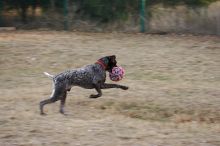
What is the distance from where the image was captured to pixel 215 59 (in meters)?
14.1

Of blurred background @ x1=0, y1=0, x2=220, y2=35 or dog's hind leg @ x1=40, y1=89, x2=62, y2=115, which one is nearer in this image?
dog's hind leg @ x1=40, y1=89, x2=62, y2=115

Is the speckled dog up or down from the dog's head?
down

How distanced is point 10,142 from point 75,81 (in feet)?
6.36

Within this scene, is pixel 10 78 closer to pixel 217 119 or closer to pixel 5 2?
pixel 217 119

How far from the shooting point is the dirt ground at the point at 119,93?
24.2 ft

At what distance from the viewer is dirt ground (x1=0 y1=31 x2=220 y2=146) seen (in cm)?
737

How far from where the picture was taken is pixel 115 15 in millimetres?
18812

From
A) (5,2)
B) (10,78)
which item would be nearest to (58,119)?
(10,78)

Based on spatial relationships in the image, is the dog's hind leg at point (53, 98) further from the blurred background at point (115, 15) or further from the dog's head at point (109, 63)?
the blurred background at point (115, 15)

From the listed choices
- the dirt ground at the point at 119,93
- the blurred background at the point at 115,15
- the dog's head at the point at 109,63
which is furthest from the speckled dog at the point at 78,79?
the blurred background at the point at 115,15

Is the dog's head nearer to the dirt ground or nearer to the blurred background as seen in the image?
the dirt ground

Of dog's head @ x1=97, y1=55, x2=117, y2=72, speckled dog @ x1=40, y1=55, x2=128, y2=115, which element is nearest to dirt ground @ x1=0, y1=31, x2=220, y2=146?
speckled dog @ x1=40, y1=55, x2=128, y2=115

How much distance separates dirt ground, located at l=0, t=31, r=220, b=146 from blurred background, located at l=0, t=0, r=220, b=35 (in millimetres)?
801

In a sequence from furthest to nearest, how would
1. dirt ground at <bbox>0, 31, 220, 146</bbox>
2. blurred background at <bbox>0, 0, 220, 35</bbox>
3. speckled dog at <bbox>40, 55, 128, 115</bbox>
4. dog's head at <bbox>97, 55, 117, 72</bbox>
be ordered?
blurred background at <bbox>0, 0, 220, 35</bbox>, dog's head at <bbox>97, 55, 117, 72</bbox>, speckled dog at <bbox>40, 55, 128, 115</bbox>, dirt ground at <bbox>0, 31, 220, 146</bbox>
